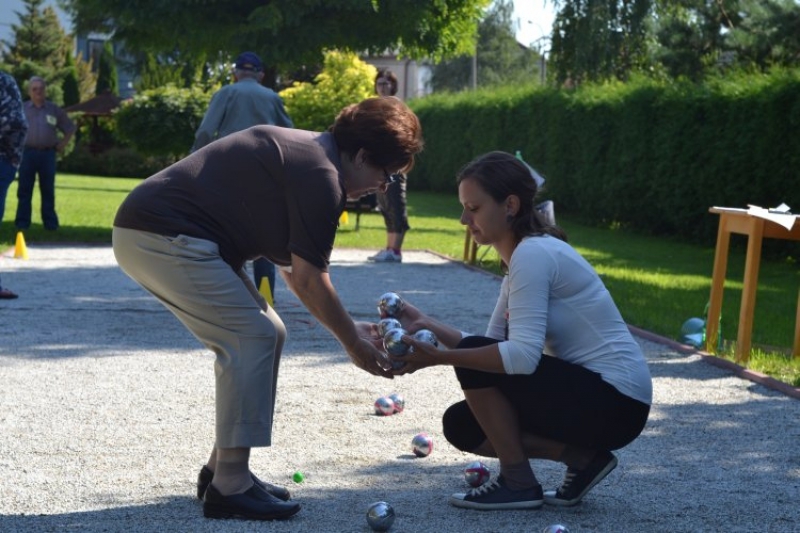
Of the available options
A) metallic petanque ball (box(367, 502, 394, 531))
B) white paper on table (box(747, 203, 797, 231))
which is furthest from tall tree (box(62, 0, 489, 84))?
metallic petanque ball (box(367, 502, 394, 531))

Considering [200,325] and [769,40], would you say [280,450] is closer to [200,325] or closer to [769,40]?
[200,325]

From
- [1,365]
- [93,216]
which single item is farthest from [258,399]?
[93,216]

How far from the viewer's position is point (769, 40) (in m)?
25.4

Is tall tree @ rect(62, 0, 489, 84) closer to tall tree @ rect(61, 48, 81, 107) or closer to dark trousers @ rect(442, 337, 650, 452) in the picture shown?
dark trousers @ rect(442, 337, 650, 452)

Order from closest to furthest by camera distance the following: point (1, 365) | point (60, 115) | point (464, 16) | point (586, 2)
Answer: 1. point (1, 365)
2. point (60, 115)
3. point (464, 16)
4. point (586, 2)

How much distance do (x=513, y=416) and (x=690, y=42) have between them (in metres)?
26.4

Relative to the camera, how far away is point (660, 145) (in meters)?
21.8

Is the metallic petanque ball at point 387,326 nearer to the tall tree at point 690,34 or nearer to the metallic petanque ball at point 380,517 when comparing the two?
the metallic petanque ball at point 380,517

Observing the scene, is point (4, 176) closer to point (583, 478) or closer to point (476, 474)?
point (476, 474)

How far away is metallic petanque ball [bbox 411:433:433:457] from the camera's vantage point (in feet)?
18.7

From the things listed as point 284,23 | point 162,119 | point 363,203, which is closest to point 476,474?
point 284,23

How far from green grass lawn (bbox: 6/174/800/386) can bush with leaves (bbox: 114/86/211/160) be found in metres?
7.73

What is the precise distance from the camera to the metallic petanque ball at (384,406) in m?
6.59

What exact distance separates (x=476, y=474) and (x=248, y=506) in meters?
1.05
